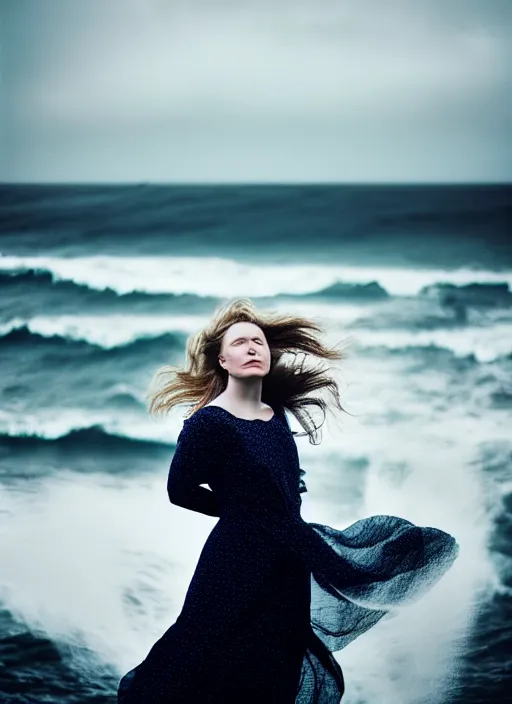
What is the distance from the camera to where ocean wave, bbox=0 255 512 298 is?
9.78ft

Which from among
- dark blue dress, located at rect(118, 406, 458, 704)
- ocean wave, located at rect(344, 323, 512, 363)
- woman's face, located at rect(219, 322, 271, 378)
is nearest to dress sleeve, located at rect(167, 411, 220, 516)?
dark blue dress, located at rect(118, 406, 458, 704)

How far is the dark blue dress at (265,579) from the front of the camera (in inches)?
86.2

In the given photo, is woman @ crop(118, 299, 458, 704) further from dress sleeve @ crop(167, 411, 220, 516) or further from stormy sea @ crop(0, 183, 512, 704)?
stormy sea @ crop(0, 183, 512, 704)

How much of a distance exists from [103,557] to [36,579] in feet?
0.72

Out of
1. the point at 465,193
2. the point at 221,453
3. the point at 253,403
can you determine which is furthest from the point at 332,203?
the point at 221,453

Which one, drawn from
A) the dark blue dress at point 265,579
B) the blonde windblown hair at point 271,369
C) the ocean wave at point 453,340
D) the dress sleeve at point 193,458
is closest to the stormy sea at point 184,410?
the ocean wave at point 453,340

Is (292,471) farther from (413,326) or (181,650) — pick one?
(413,326)

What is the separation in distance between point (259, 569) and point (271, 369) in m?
0.59

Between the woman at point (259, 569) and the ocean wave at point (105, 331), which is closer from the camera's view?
the woman at point (259, 569)

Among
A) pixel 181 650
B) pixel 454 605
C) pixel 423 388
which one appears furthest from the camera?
pixel 423 388

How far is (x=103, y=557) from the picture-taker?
9.00 feet

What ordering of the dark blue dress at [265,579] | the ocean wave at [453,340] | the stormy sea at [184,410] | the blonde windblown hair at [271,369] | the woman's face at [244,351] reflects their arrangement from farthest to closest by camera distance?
the ocean wave at [453,340]
the stormy sea at [184,410]
the blonde windblown hair at [271,369]
the woman's face at [244,351]
the dark blue dress at [265,579]

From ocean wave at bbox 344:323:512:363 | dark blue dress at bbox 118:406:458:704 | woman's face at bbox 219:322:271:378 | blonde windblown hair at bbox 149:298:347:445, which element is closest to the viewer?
dark blue dress at bbox 118:406:458:704

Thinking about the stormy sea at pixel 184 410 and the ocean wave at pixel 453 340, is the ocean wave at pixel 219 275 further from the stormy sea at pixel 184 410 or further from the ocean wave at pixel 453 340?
the ocean wave at pixel 453 340
